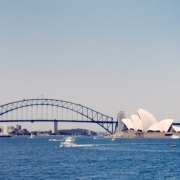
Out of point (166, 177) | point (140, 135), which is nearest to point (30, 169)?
point (166, 177)

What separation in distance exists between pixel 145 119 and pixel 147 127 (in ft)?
11.6

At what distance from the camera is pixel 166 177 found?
2912cm

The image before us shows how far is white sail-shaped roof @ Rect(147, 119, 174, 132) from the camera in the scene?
396 ft

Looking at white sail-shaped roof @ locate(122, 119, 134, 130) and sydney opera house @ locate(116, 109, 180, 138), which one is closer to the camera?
sydney opera house @ locate(116, 109, 180, 138)

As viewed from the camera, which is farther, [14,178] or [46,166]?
[46,166]

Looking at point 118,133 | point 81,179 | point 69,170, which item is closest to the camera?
point 81,179

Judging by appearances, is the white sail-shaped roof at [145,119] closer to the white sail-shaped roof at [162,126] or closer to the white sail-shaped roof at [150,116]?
the white sail-shaped roof at [150,116]

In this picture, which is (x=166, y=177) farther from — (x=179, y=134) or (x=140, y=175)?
(x=179, y=134)

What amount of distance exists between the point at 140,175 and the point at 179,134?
9932 cm

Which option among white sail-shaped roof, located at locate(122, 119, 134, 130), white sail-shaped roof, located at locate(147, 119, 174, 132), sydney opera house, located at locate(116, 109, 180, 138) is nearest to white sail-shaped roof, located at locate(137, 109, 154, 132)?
sydney opera house, located at locate(116, 109, 180, 138)

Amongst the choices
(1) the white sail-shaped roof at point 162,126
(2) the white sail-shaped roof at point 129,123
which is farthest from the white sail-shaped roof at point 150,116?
(2) the white sail-shaped roof at point 129,123

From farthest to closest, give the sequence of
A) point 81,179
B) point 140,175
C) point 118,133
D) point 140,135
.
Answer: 1. point 118,133
2. point 140,135
3. point 140,175
4. point 81,179

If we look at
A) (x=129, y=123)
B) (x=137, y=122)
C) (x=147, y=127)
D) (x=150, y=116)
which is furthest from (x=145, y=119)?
(x=129, y=123)

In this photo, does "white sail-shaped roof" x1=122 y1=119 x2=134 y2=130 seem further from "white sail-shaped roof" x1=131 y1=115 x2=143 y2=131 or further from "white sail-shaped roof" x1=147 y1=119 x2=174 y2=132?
"white sail-shaped roof" x1=147 y1=119 x2=174 y2=132
